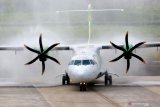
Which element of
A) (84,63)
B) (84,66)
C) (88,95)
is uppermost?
(84,63)

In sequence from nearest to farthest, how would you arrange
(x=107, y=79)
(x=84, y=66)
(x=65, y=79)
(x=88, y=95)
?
(x=88, y=95)
(x=84, y=66)
(x=107, y=79)
(x=65, y=79)

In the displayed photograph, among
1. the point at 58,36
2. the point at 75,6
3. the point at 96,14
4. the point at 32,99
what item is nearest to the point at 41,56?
the point at 32,99

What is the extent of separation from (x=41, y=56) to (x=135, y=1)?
112 feet

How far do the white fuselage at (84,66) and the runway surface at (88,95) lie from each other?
812mm

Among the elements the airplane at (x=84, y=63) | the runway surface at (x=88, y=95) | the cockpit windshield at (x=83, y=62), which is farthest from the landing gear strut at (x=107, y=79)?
the cockpit windshield at (x=83, y=62)

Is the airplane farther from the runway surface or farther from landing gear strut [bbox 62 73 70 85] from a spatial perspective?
the runway surface

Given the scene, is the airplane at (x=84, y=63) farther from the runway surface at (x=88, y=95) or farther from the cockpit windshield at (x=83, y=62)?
the runway surface at (x=88, y=95)

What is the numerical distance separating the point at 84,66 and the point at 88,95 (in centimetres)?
232

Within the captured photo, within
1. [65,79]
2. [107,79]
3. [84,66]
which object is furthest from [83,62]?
[65,79]

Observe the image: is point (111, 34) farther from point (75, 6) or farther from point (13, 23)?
point (13, 23)

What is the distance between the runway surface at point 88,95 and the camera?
2320 centimetres

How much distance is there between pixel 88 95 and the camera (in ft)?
86.7

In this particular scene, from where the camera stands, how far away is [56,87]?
30.9m

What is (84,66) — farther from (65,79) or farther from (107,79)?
(65,79)
